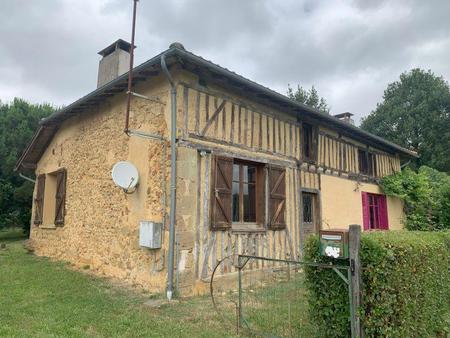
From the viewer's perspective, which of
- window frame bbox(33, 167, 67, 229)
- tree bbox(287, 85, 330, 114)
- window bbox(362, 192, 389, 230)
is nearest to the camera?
window frame bbox(33, 167, 67, 229)

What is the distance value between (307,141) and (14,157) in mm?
13837

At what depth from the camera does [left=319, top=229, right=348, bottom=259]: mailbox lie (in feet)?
9.40

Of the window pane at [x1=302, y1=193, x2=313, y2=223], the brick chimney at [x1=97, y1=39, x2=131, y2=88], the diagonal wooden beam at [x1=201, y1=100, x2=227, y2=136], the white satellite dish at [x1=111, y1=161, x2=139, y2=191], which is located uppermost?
the brick chimney at [x1=97, y1=39, x2=131, y2=88]

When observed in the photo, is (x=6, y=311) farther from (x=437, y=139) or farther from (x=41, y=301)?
(x=437, y=139)

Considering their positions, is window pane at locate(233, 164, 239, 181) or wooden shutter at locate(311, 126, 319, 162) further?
wooden shutter at locate(311, 126, 319, 162)

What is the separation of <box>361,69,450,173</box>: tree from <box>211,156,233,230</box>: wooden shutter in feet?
62.8

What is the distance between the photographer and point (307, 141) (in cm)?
881

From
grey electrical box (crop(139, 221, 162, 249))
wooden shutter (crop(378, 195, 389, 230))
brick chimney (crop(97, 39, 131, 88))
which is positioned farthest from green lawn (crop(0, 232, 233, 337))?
wooden shutter (crop(378, 195, 389, 230))

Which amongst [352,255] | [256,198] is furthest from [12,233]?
[352,255]

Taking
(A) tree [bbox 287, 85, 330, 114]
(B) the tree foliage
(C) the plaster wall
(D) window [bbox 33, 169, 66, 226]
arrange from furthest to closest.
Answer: (A) tree [bbox 287, 85, 330, 114]
(B) the tree foliage
(D) window [bbox 33, 169, 66, 226]
(C) the plaster wall

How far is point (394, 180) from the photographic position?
1198 centimetres

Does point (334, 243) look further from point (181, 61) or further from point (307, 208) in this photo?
point (307, 208)

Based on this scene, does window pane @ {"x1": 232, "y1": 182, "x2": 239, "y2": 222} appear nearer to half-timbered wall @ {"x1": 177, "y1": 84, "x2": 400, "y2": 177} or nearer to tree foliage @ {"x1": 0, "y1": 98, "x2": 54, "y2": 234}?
half-timbered wall @ {"x1": 177, "y1": 84, "x2": 400, "y2": 177}

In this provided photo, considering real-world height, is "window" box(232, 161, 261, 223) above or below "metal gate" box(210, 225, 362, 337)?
above
